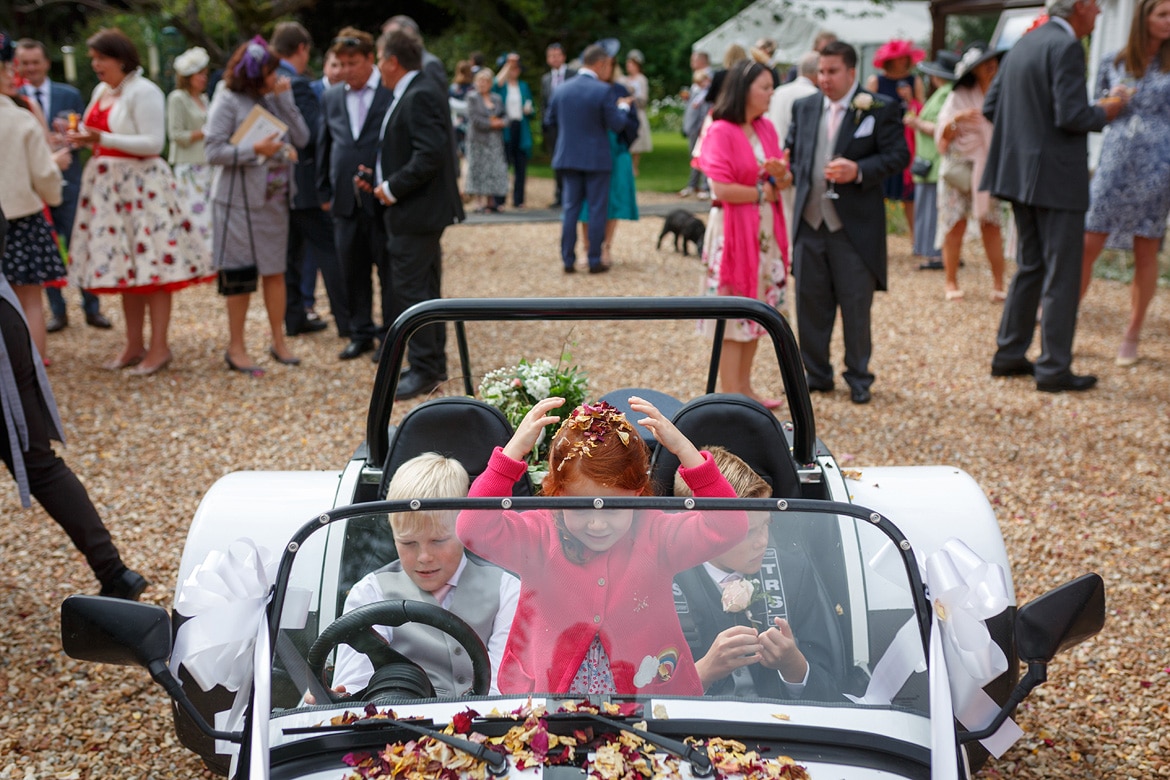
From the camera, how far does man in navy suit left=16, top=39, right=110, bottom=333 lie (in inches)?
304

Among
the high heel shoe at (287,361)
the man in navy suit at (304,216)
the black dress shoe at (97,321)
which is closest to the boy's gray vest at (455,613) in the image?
the high heel shoe at (287,361)

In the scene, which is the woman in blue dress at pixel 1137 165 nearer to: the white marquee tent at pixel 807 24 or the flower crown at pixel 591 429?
the flower crown at pixel 591 429

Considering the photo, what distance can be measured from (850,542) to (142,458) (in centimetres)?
465

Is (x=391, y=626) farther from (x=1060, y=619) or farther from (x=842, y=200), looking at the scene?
(x=842, y=200)

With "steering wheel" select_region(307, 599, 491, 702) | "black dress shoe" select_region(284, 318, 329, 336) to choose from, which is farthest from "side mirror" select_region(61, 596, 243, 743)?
"black dress shoe" select_region(284, 318, 329, 336)

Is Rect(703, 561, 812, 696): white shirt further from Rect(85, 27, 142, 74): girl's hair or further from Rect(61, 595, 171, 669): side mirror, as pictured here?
Rect(85, 27, 142, 74): girl's hair

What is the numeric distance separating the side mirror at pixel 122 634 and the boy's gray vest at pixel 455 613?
0.33 metres

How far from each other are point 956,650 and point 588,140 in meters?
8.80

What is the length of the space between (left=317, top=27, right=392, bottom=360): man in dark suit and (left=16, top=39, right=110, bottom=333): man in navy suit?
6.87 feet

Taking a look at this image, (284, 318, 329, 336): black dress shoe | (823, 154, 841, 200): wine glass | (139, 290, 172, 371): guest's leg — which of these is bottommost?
(284, 318, 329, 336): black dress shoe

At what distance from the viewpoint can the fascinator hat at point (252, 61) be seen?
660 cm

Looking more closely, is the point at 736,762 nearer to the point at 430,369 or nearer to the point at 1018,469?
the point at 1018,469

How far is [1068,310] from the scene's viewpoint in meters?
6.28

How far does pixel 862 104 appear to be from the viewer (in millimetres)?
5910
